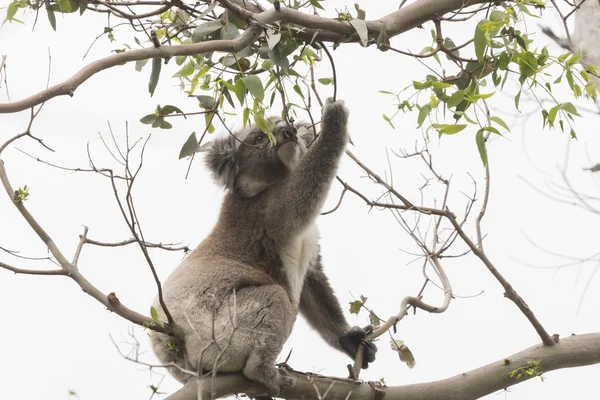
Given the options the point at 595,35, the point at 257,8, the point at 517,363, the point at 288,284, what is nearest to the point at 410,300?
the point at 517,363

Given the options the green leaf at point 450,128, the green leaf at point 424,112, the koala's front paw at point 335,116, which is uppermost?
the koala's front paw at point 335,116

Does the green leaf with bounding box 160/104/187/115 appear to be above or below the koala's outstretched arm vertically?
below

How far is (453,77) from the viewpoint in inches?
91.7

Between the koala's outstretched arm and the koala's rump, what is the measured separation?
0.25 m

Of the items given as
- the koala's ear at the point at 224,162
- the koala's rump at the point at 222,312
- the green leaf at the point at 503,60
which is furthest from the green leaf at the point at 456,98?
the koala's ear at the point at 224,162

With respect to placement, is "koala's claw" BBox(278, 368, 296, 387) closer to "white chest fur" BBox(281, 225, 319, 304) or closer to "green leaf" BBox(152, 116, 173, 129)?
"white chest fur" BBox(281, 225, 319, 304)

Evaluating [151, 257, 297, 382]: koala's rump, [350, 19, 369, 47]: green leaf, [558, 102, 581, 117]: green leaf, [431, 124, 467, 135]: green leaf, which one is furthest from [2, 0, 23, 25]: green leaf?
[558, 102, 581, 117]: green leaf

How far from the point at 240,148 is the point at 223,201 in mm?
269

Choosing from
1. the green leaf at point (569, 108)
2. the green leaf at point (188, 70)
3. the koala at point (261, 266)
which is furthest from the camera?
the koala at point (261, 266)

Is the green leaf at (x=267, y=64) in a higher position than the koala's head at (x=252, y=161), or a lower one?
lower

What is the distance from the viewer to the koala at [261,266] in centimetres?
263

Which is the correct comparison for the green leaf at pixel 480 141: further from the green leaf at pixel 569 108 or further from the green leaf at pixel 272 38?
the green leaf at pixel 272 38

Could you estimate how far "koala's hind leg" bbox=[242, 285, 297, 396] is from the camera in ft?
8.29

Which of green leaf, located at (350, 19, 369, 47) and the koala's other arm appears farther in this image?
the koala's other arm
